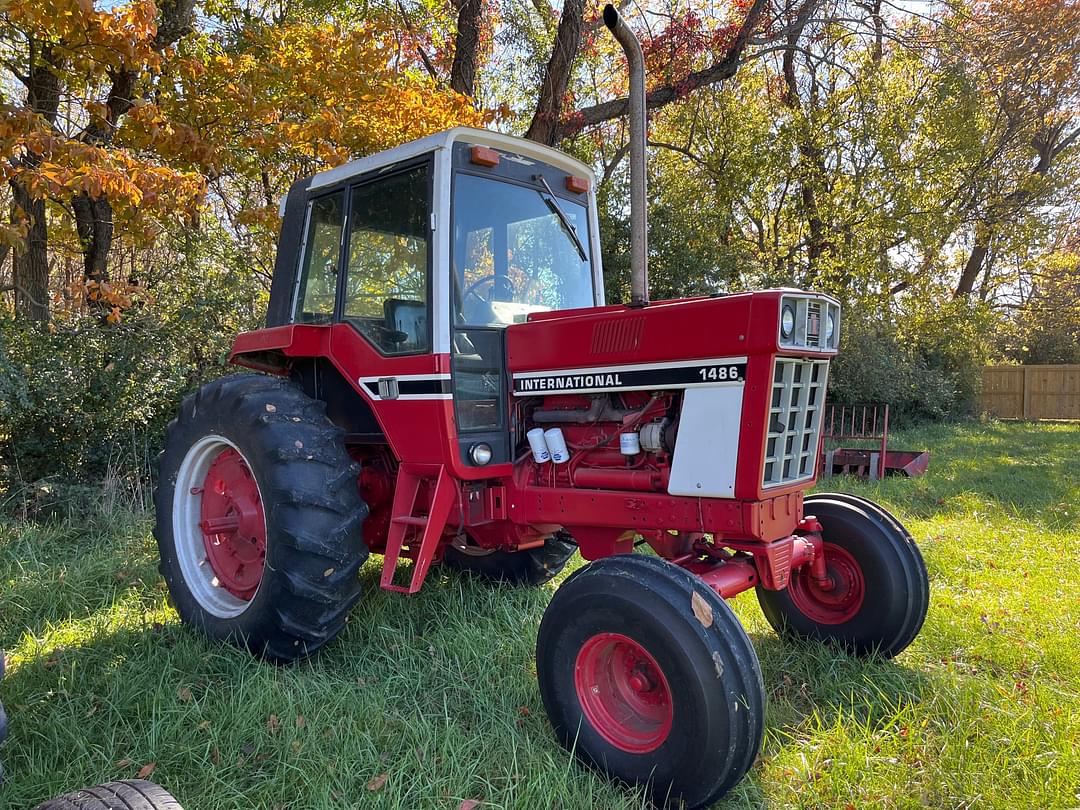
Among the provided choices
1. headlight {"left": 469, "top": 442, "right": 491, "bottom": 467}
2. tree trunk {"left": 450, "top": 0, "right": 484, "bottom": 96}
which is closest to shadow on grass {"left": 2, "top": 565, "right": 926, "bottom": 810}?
headlight {"left": 469, "top": 442, "right": 491, "bottom": 467}

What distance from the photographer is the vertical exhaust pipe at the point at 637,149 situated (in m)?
2.77

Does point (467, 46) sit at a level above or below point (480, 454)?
above

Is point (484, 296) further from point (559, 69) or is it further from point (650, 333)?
point (559, 69)

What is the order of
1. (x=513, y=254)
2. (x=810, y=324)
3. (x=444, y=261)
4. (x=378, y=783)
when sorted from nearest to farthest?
(x=378, y=783) → (x=810, y=324) → (x=444, y=261) → (x=513, y=254)

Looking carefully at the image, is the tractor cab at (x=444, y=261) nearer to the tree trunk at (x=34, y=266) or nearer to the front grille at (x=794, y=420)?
the front grille at (x=794, y=420)

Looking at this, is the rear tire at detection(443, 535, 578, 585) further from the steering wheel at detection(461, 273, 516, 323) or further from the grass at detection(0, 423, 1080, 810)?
the steering wheel at detection(461, 273, 516, 323)

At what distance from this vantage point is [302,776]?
248cm

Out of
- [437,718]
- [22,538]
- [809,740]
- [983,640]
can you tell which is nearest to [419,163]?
[437,718]

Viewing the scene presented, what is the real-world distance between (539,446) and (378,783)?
1449 millimetres

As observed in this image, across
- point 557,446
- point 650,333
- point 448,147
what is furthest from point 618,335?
point 448,147

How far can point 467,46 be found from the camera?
9.21 m

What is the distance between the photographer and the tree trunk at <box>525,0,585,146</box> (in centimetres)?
865

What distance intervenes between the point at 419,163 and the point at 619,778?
259 centimetres

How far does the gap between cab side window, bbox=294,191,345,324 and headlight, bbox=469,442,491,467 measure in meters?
1.08
